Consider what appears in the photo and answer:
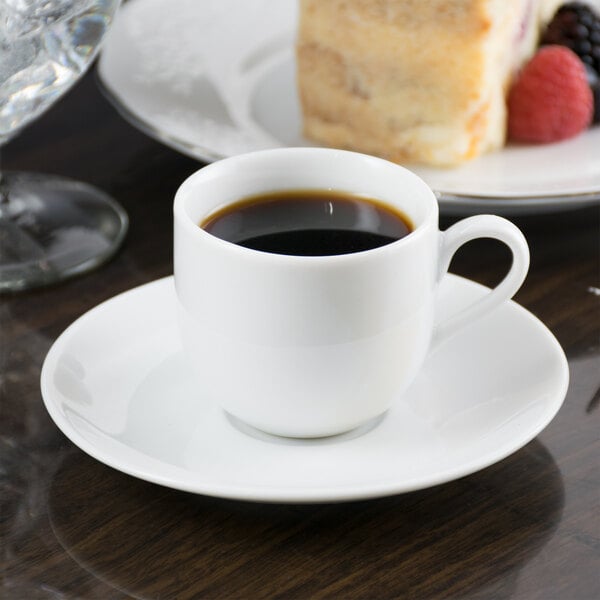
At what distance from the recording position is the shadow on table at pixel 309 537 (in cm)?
57

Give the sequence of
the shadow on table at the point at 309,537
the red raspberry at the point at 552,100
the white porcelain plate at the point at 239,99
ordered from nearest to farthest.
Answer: the shadow on table at the point at 309,537, the white porcelain plate at the point at 239,99, the red raspberry at the point at 552,100

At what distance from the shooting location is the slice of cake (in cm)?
98

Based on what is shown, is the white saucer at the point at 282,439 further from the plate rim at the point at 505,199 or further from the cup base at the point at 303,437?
the plate rim at the point at 505,199

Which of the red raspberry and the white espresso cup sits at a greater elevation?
the white espresso cup

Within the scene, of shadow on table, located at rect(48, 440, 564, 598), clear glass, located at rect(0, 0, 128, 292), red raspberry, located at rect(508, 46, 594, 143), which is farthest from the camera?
red raspberry, located at rect(508, 46, 594, 143)

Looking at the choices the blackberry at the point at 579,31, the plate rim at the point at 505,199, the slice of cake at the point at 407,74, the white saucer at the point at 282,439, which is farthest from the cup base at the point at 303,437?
the blackberry at the point at 579,31

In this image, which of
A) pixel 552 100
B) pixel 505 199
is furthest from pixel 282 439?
pixel 552 100

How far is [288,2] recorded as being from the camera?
4.13ft

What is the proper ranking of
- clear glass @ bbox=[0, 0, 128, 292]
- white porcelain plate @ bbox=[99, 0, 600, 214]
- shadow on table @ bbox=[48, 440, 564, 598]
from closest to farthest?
shadow on table @ bbox=[48, 440, 564, 598] → clear glass @ bbox=[0, 0, 128, 292] → white porcelain plate @ bbox=[99, 0, 600, 214]

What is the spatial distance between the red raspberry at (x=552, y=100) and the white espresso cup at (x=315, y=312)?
0.44 metres

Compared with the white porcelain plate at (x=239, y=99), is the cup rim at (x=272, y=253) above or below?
above

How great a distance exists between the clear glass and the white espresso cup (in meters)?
0.21

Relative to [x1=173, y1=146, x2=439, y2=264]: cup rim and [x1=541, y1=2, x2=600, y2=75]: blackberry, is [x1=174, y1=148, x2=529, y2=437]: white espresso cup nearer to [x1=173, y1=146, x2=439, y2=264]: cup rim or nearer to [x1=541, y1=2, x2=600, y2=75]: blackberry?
[x1=173, y1=146, x2=439, y2=264]: cup rim

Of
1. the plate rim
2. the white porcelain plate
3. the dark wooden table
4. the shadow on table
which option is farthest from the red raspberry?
the shadow on table
